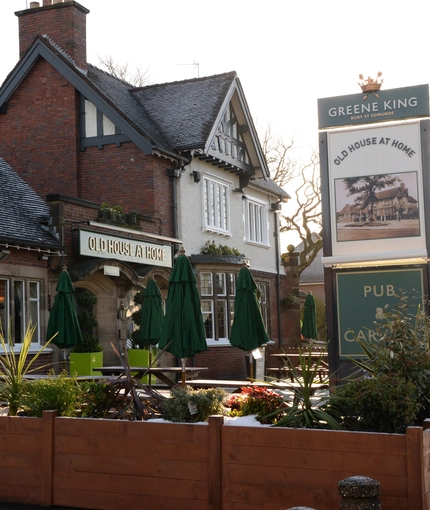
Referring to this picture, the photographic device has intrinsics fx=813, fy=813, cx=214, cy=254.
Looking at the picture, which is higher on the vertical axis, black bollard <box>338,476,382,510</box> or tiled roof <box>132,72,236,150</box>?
tiled roof <box>132,72,236,150</box>

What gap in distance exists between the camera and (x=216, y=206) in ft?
85.4

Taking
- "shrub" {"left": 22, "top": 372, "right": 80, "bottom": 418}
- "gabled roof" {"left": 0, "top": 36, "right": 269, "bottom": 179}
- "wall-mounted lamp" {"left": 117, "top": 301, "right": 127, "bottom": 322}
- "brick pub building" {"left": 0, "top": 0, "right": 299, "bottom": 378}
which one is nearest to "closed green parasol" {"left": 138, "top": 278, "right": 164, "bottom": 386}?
"brick pub building" {"left": 0, "top": 0, "right": 299, "bottom": 378}

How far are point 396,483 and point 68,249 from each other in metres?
13.4

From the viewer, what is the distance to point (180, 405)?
866 centimetres

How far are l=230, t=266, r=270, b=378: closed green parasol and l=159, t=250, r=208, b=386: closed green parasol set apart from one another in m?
2.24

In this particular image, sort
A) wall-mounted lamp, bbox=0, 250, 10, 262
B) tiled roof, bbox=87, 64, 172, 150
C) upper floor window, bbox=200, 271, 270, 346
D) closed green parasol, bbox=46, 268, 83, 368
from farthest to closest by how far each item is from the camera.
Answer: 1. upper floor window, bbox=200, 271, 270, 346
2. tiled roof, bbox=87, 64, 172, 150
3. wall-mounted lamp, bbox=0, 250, 10, 262
4. closed green parasol, bbox=46, 268, 83, 368

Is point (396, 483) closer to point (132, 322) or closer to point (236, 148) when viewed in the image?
point (132, 322)

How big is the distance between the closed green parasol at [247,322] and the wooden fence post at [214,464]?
30.7 ft

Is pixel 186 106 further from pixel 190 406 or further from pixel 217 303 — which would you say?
pixel 190 406

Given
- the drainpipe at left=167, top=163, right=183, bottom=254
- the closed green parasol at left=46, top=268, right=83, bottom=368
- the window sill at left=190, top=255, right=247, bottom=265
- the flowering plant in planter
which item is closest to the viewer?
the flowering plant in planter

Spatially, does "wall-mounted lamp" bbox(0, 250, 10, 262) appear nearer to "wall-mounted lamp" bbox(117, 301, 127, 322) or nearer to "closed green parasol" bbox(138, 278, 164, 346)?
"closed green parasol" bbox(138, 278, 164, 346)

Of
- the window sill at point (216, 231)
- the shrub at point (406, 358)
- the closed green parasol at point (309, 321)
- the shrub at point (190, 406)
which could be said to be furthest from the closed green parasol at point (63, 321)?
the closed green parasol at point (309, 321)

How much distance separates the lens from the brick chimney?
78.0 feet

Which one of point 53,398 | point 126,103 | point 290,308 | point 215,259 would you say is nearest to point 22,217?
point 215,259
